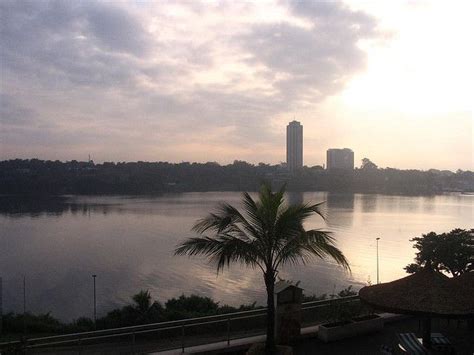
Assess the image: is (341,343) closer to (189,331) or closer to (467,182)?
(189,331)

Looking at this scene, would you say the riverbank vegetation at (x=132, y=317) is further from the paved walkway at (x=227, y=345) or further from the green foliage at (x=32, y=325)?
the paved walkway at (x=227, y=345)

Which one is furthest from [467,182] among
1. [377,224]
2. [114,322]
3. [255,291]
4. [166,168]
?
[114,322]

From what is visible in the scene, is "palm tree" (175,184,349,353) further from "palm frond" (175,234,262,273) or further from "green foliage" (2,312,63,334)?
"green foliage" (2,312,63,334)

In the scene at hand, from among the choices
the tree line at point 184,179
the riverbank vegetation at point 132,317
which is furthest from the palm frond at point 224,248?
the tree line at point 184,179

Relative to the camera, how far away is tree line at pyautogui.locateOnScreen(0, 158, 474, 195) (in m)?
136

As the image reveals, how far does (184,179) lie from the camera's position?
154m

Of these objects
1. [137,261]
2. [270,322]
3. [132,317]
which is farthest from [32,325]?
[137,261]

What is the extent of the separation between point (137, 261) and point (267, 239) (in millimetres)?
33765

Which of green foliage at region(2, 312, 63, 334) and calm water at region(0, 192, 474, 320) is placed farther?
calm water at region(0, 192, 474, 320)

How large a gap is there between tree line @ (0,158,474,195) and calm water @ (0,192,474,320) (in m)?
64.1

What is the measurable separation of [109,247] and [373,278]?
2522 cm

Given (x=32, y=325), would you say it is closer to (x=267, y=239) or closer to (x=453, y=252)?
(x=267, y=239)

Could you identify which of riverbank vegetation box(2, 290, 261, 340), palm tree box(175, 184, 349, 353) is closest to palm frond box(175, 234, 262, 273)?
palm tree box(175, 184, 349, 353)

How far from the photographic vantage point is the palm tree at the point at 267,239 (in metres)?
7.39
